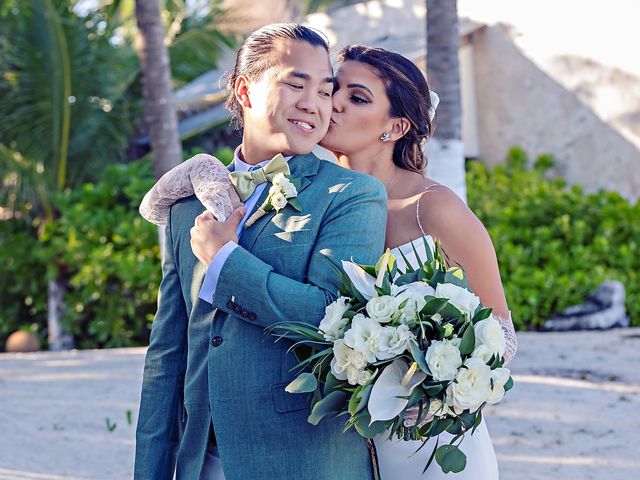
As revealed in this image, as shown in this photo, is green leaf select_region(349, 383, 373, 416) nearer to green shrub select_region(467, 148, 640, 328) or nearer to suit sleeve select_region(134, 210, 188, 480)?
suit sleeve select_region(134, 210, 188, 480)

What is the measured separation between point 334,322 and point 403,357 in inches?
7.2

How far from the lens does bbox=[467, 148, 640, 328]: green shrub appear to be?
9984mm

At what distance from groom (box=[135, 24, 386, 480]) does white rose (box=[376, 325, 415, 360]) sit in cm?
21

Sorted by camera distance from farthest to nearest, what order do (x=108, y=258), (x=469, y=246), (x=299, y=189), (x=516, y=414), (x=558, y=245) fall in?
(x=108, y=258) < (x=558, y=245) < (x=516, y=414) < (x=469, y=246) < (x=299, y=189)

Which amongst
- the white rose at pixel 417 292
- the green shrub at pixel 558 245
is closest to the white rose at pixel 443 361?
the white rose at pixel 417 292

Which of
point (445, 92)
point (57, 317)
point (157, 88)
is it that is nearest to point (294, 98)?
point (445, 92)

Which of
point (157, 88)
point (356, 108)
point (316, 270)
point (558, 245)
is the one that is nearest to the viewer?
point (316, 270)

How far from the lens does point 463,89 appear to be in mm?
12898

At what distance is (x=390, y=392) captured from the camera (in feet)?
7.62

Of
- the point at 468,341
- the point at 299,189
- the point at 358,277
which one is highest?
the point at 299,189

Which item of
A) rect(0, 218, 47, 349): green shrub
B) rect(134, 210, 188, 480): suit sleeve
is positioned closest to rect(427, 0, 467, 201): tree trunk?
rect(134, 210, 188, 480): suit sleeve

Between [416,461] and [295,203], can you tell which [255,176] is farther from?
[416,461]

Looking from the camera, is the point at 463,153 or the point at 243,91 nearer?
the point at 243,91

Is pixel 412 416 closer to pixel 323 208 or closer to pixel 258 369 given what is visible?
pixel 258 369
